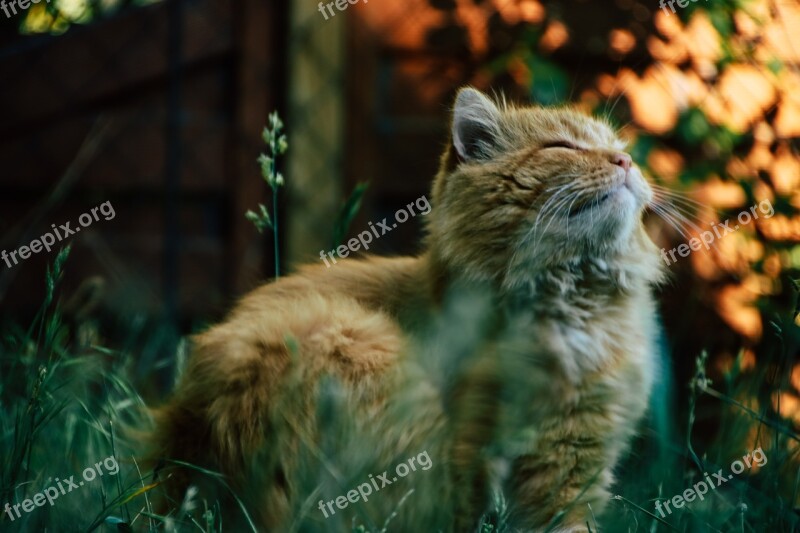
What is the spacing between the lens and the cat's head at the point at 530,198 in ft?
6.09

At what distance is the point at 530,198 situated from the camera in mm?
1895

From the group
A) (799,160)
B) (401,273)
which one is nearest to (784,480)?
(799,160)

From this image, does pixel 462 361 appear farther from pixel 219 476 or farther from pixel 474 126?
pixel 474 126

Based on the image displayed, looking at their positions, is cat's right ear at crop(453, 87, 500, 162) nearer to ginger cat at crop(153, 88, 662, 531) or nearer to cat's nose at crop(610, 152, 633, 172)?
ginger cat at crop(153, 88, 662, 531)

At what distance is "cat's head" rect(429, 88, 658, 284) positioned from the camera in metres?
1.86

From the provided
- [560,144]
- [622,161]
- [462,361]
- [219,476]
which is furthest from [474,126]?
[219,476]

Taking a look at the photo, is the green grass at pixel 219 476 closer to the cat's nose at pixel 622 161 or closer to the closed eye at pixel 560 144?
the cat's nose at pixel 622 161

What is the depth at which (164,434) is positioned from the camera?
1.70m

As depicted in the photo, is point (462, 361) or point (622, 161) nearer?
point (462, 361)

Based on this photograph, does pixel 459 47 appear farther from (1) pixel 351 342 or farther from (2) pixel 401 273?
(1) pixel 351 342

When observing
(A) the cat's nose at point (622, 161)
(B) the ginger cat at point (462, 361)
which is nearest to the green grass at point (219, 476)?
(B) the ginger cat at point (462, 361)

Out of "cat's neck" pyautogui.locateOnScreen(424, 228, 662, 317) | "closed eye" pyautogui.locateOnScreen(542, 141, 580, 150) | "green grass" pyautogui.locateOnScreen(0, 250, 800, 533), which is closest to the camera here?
"green grass" pyautogui.locateOnScreen(0, 250, 800, 533)

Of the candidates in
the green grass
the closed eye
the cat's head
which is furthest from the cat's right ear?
the green grass

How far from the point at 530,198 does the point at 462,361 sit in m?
0.45
